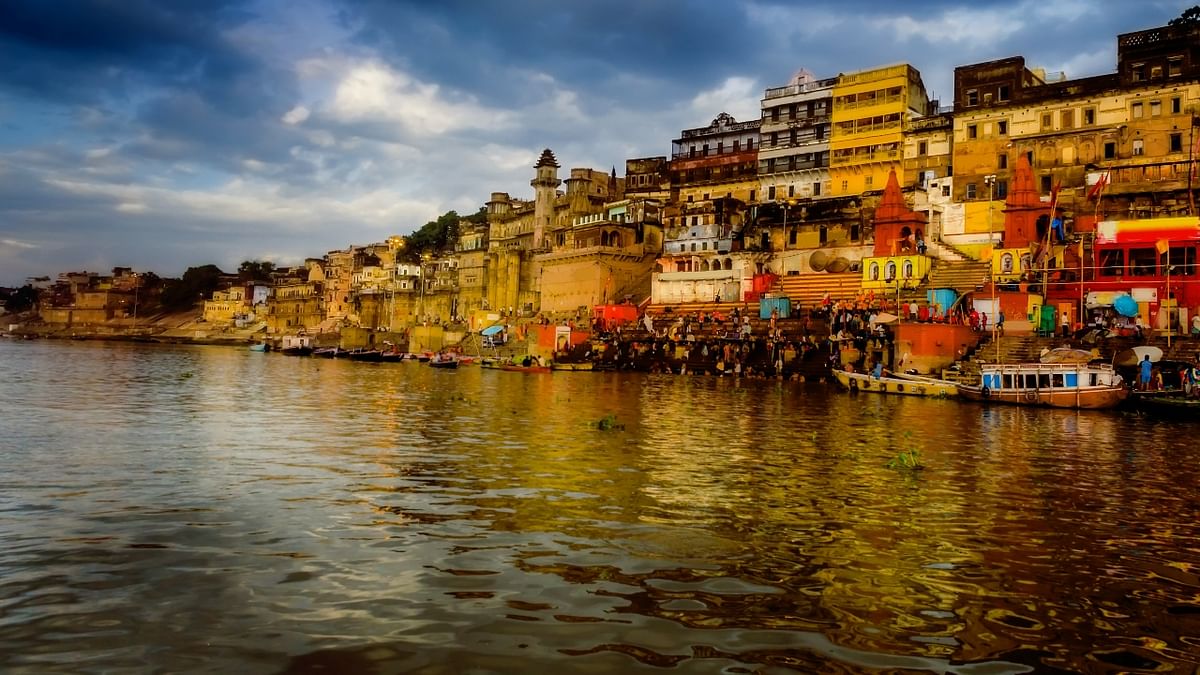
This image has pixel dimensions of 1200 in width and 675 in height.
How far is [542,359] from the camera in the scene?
188 ft

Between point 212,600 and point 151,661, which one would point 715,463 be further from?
point 151,661

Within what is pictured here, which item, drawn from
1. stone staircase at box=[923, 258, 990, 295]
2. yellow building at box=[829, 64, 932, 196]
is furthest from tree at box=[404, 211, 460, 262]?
stone staircase at box=[923, 258, 990, 295]

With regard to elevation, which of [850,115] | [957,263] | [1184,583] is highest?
[850,115]

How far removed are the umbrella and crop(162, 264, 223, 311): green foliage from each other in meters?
140

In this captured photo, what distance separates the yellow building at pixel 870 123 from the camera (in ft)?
188

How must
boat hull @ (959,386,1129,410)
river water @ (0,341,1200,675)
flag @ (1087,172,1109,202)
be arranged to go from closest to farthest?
river water @ (0,341,1200,675)
boat hull @ (959,386,1129,410)
flag @ (1087,172,1109,202)

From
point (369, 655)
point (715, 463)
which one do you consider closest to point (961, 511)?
point (715, 463)

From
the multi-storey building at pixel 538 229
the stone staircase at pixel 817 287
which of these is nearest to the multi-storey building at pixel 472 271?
the multi-storey building at pixel 538 229

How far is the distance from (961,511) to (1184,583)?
125 inches

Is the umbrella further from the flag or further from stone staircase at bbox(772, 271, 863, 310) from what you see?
stone staircase at bbox(772, 271, 863, 310)

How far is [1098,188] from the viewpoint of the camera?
4212cm

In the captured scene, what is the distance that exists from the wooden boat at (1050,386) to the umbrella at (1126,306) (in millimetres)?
7278

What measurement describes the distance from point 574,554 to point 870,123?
56838 millimetres

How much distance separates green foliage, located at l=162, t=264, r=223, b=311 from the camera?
145 m
